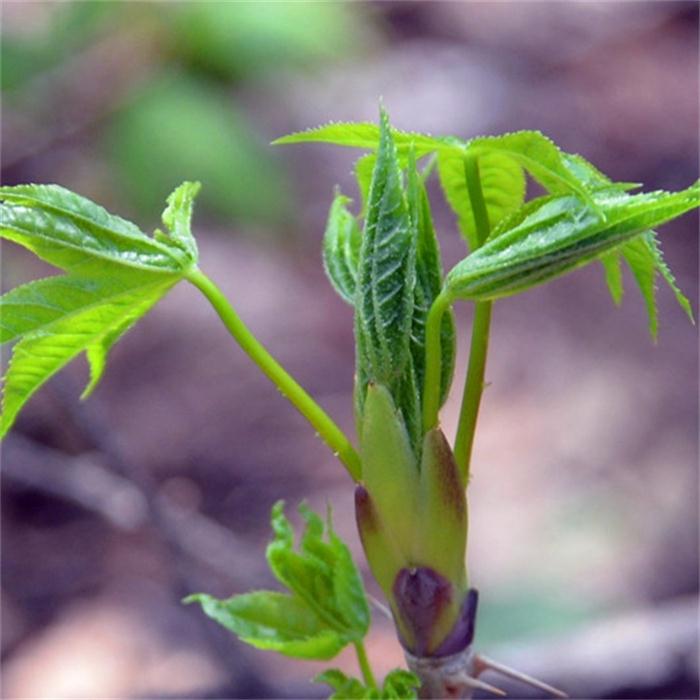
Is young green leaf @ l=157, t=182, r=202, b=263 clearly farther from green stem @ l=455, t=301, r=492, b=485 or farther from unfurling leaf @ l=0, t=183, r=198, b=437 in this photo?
green stem @ l=455, t=301, r=492, b=485

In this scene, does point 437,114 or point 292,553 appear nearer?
point 292,553

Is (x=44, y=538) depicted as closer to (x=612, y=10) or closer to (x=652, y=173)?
(x=652, y=173)

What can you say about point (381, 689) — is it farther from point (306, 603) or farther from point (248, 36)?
point (248, 36)

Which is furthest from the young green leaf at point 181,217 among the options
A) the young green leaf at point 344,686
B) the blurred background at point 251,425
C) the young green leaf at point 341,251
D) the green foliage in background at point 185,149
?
the green foliage in background at point 185,149

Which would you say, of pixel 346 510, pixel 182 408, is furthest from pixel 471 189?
pixel 182 408

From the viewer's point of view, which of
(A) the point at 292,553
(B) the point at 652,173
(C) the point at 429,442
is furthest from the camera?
(B) the point at 652,173

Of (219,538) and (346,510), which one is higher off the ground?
(346,510)

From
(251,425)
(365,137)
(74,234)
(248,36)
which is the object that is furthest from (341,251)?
(248,36)
